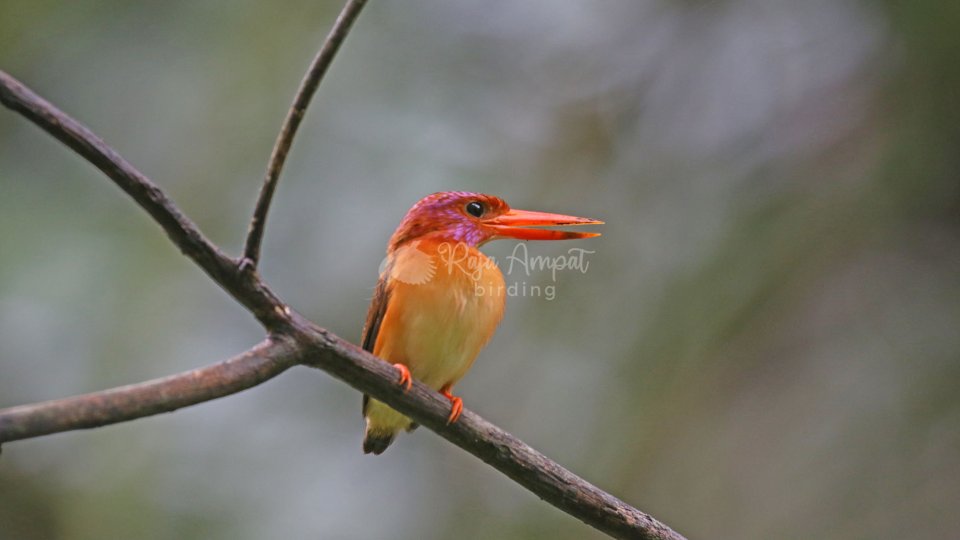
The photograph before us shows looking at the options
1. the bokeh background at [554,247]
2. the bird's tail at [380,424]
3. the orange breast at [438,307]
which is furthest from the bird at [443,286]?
the bokeh background at [554,247]

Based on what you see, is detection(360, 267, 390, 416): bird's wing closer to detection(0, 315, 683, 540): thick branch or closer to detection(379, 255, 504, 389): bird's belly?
detection(379, 255, 504, 389): bird's belly

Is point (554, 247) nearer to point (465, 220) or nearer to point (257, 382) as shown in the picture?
point (465, 220)

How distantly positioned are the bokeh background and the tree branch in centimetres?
225

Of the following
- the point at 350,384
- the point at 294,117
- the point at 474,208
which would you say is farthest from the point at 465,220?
the point at 294,117

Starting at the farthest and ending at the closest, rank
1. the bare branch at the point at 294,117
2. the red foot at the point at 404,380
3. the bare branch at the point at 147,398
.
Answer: the red foot at the point at 404,380 → the bare branch at the point at 294,117 → the bare branch at the point at 147,398

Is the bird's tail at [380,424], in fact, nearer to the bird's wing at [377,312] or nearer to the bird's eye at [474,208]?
the bird's wing at [377,312]

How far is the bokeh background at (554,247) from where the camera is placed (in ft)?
13.2

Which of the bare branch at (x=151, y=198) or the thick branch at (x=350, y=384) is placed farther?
the bare branch at (x=151, y=198)

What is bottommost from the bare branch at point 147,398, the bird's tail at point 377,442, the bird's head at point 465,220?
the bird's tail at point 377,442

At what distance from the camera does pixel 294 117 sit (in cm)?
155

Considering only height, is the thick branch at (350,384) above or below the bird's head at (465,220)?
below

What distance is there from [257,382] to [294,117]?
1.49 ft

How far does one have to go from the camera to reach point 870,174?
4.26m

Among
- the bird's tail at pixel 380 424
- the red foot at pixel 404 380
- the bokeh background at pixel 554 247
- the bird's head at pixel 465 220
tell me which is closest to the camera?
the red foot at pixel 404 380
